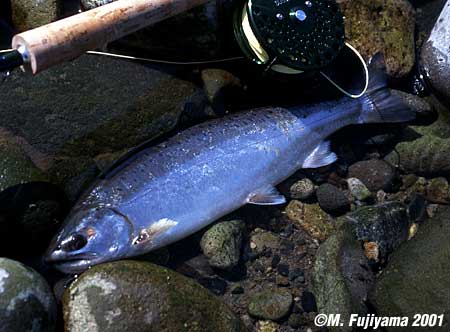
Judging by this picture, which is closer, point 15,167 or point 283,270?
point 15,167

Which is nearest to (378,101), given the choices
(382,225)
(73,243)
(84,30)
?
(382,225)

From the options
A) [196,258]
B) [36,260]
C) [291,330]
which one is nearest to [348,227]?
[291,330]

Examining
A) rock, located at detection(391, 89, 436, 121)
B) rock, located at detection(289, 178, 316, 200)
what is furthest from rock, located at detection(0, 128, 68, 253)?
rock, located at detection(391, 89, 436, 121)

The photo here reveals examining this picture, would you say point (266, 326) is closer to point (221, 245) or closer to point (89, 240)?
Answer: point (221, 245)

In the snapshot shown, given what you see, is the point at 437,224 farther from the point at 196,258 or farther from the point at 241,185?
the point at 196,258

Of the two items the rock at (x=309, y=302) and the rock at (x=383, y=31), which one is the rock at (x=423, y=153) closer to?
the rock at (x=383, y=31)

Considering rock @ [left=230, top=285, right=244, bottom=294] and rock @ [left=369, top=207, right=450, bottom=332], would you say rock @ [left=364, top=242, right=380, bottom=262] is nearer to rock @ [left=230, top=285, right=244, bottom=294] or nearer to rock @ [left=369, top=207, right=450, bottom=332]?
rock @ [left=369, top=207, right=450, bottom=332]

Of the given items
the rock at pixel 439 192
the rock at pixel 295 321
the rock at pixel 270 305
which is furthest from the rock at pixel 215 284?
the rock at pixel 439 192
